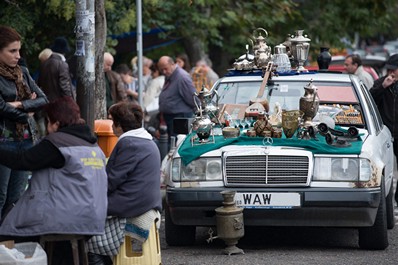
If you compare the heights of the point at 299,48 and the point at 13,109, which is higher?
the point at 299,48

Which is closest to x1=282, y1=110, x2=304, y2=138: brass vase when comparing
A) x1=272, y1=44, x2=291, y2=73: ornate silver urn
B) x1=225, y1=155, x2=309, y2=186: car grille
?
x1=225, y1=155, x2=309, y2=186: car grille

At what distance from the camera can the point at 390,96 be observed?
13.6 m

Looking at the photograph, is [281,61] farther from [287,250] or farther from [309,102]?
[287,250]

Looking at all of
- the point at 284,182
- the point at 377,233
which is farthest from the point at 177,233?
the point at 377,233

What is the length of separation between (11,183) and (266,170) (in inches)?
88.5

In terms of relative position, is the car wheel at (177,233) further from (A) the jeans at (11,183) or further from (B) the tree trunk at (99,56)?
(B) the tree trunk at (99,56)

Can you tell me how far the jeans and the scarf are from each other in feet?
0.30

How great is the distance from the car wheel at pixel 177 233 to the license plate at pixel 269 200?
87 centimetres

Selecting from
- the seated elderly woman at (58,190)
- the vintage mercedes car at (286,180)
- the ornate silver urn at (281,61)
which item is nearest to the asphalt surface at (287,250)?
the vintage mercedes car at (286,180)

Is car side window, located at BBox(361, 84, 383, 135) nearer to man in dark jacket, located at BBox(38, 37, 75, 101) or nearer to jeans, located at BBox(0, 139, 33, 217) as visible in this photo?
jeans, located at BBox(0, 139, 33, 217)

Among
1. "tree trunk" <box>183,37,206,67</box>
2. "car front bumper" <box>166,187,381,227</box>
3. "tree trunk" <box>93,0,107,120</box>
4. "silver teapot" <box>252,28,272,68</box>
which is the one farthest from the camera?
"tree trunk" <box>183,37,206,67</box>

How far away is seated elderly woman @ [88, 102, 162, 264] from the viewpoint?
8289mm

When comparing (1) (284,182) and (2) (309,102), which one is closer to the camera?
(1) (284,182)

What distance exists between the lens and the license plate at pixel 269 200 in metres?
9.84
